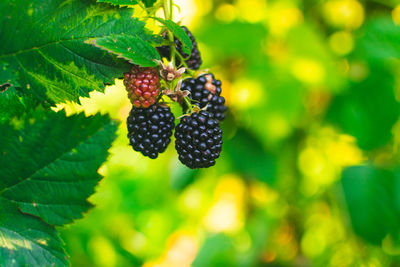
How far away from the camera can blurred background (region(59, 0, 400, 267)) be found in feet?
6.40

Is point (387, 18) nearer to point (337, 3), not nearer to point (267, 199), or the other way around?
point (337, 3)

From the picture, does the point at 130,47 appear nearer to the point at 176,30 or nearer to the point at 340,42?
the point at 176,30

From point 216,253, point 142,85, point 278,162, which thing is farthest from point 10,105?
point 216,253

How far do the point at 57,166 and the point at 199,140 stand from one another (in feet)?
0.80

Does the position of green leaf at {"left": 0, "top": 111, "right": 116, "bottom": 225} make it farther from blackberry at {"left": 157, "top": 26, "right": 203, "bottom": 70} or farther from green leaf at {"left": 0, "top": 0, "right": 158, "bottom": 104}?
blackberry at {"left": 157, "top": 26, "right": 203, "bottom": 70}

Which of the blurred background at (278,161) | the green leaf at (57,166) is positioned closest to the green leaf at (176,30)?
the green leaf at (57,166)

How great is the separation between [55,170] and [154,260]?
1843mm

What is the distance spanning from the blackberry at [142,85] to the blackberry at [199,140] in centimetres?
7

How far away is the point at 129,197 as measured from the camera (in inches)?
98.1

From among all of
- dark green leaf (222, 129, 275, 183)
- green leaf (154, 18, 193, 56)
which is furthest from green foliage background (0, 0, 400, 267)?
green leaf (154, 18, 193, 56)

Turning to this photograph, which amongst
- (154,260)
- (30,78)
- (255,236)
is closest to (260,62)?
(255,236)

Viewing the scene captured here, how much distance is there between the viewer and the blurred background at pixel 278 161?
6.40 feet

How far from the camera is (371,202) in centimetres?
221

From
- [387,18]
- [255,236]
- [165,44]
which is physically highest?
[165,44]
